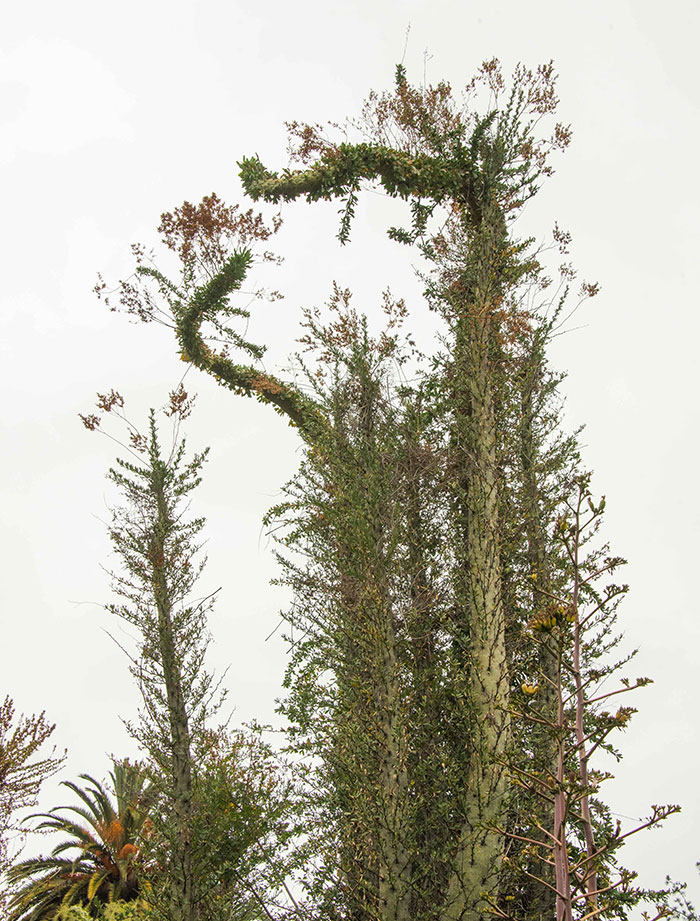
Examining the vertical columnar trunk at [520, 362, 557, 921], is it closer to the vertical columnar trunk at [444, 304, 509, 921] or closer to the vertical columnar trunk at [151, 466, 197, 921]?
the vertical columnar trunk at [444, 304, 509, 921]

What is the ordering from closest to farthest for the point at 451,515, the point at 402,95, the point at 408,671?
the point at 408,671
the point at 451,515
the point at 402,95

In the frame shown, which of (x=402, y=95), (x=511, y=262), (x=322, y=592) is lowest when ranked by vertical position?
(x=322, y=592)

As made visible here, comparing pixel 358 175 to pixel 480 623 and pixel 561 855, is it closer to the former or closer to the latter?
pixel 480 623

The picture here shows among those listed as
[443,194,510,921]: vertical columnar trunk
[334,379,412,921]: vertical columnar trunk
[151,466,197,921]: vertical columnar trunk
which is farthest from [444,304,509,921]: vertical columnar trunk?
[151,466,197,921]: vertical columnar trunk

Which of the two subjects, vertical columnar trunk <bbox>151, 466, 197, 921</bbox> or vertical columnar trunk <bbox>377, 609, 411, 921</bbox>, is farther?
vertical columnar trunk <bbox>151, 466, 197, 921</bbox>

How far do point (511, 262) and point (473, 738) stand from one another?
5394 millimetres

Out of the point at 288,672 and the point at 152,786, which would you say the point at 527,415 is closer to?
the point at 288,672

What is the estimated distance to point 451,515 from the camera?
8.11 metres

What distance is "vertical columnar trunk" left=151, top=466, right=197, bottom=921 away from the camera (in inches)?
300

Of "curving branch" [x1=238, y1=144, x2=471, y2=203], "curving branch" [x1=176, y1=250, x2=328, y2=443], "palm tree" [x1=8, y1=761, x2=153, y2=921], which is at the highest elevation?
"curving branch" [x1=238, y1=144, x2=471, y2=203]

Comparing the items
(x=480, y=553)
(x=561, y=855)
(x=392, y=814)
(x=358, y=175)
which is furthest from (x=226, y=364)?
(x=561, y=855)

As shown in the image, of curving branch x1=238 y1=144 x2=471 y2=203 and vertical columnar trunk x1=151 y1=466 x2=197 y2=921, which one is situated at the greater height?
curving branch x1=238 y1=144 x2=471 y2=203

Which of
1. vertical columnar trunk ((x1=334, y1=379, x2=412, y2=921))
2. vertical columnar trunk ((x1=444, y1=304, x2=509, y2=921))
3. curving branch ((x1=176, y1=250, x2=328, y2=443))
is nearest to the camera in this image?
vertical columnar trunk ((x1=444, y1=304, x2=509, y2=921))

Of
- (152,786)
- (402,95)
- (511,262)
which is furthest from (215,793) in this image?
(402,95)
